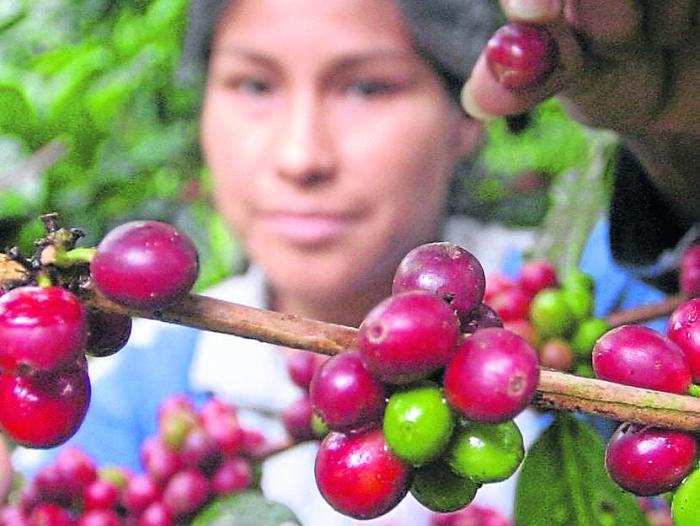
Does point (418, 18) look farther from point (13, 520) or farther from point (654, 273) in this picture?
point (13, 520)

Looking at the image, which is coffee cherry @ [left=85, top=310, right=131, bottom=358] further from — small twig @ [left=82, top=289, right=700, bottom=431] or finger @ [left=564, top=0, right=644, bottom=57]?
finger @ [left=564, top=0, right=644, bottom=57]

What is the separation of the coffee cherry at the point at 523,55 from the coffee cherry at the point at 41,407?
0.44 m

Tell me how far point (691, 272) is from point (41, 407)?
554 millimetres

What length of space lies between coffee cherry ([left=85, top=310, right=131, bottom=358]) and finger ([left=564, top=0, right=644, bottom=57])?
0.47 metres

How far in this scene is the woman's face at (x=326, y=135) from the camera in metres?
1.46

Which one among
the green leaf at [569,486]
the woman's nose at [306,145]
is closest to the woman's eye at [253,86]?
Result: the woman's nose at [306,145]

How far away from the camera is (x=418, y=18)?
5.01ft

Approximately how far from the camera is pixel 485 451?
40 centimetres

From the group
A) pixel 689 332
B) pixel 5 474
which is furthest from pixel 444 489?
pixel 5 474

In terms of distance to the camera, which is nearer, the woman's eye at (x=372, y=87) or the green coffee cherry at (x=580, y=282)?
the green coffee cherry at (x=580, y=282)

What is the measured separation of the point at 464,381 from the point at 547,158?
1.85m

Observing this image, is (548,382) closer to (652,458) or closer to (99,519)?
(652,458)

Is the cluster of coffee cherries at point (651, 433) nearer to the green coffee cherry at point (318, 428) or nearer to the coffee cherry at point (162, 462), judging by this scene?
the green coffee cherry at point (318, 428)

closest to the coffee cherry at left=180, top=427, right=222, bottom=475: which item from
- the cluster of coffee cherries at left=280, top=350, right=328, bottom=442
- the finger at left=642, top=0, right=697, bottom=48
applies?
the cluster of coffee cherries at left=280, top=350, right=328, bottom=442
